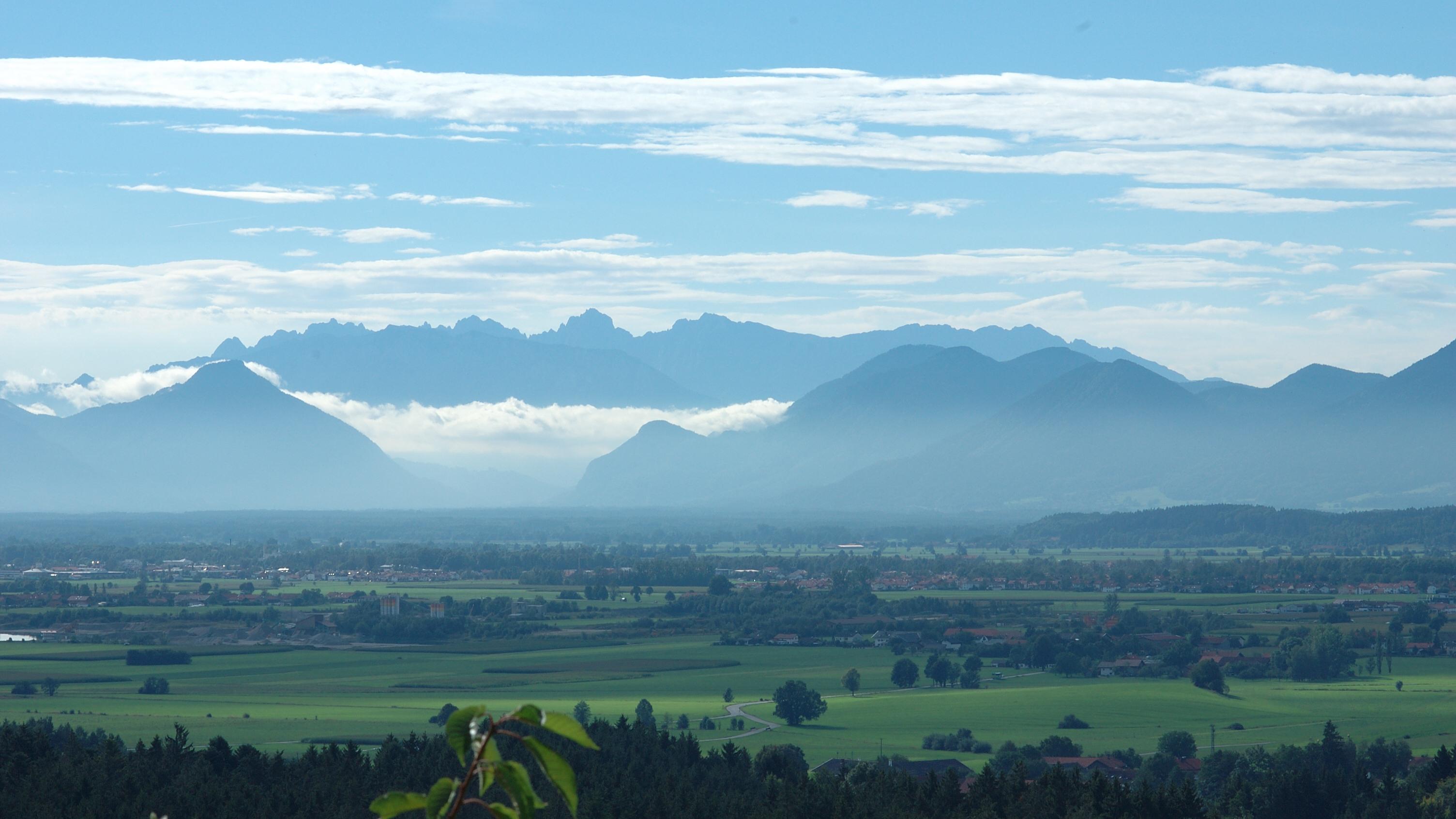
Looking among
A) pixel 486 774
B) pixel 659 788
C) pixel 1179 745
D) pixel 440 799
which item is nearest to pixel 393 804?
pixel 440 799

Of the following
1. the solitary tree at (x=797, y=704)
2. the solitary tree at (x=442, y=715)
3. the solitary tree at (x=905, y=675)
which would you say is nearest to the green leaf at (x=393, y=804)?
the solitary tree at (x=442, y=715)

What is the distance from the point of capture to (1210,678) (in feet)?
317

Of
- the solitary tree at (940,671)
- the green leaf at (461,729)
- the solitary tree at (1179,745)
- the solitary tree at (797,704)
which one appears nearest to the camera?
the green leaf at (461,729)

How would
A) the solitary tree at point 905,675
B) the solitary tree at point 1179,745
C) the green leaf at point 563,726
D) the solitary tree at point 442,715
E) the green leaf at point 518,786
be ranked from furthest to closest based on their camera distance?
1. the solitary tree at point 905,675
2. the solitary tree at point 442,715
3. the solitary tree at point 1179,745
4. the green leaf at point 518,786
5. the green leaf at point 563,726

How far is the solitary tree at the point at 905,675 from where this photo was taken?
9962cm

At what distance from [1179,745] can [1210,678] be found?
2792 centimetres

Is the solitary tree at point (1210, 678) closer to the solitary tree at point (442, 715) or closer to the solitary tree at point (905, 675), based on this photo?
the solitary tree at point (905, 675)

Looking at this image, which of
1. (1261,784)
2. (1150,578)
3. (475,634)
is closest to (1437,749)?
(1261,784)

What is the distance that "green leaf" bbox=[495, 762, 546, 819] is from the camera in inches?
292

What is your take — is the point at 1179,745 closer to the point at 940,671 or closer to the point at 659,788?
the point at 940,671

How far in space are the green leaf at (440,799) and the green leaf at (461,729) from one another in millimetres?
341

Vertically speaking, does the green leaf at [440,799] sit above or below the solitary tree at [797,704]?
above

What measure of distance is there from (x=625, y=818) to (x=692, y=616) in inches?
4015

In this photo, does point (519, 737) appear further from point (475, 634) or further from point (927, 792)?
point (475, 634)
